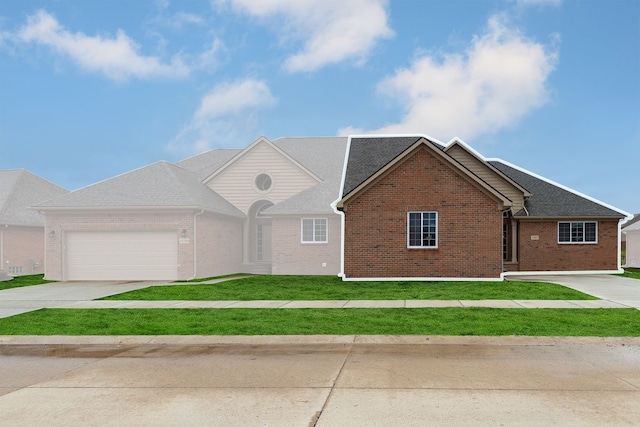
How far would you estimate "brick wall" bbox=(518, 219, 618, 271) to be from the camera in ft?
91.7

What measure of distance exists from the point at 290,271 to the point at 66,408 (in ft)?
76.0

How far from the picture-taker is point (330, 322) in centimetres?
1232

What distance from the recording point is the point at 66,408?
6496 millimetres

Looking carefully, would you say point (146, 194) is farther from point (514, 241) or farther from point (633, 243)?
point (633, 243)

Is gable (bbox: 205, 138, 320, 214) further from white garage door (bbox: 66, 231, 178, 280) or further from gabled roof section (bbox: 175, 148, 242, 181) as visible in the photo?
white garage door (bbox: 66, 231, 178, 280)

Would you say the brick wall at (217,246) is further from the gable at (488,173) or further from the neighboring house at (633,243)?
the neighboring house at (633,243)

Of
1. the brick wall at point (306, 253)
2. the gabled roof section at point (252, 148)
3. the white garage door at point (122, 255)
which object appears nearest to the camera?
the white garage door at point (122, 255)

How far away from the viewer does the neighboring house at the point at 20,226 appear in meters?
31.5

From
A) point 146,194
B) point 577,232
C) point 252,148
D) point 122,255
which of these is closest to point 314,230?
point 252,148

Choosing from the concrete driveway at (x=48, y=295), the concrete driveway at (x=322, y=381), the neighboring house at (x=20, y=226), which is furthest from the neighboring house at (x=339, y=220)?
the concrete driveway at (x=322, y=381)

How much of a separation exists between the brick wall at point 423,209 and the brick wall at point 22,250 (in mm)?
20796

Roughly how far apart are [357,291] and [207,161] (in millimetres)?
22290

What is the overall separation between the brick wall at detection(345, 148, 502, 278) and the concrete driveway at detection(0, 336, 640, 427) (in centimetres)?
1239

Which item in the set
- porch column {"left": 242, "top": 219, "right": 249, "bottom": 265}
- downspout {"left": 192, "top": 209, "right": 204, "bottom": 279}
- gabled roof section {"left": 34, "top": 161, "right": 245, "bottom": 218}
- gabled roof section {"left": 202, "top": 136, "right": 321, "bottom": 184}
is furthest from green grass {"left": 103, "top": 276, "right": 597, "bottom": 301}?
porch column {"left": 242, "top": 219, "right": 249, "bottom": 265}
